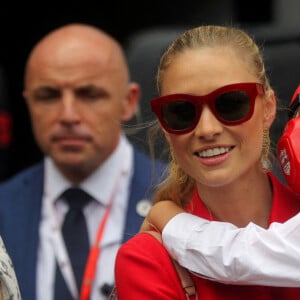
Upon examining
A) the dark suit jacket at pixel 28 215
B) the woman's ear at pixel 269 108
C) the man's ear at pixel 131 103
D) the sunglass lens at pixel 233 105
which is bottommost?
the dark suit jacket at pixel 28 215

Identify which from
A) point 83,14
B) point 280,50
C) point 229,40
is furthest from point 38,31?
point 229,40

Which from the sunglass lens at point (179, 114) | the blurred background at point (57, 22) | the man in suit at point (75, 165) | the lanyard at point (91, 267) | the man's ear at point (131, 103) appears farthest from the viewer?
the blurred background at point (57, 22)

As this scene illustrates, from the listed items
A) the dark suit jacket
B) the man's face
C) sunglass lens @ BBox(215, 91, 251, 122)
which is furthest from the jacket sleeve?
the man's face

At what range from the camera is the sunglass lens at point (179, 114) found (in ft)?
7.77

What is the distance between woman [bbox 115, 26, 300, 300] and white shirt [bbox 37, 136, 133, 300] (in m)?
1.40

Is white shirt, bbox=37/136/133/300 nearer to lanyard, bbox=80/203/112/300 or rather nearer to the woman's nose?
lanyard, bbox=80/203/112/300

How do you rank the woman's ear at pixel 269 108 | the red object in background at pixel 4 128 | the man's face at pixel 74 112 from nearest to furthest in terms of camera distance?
the woman's ear at pixel 269 108 < the man's face at pixel 74 112 < the red object in background at pixel 4 128

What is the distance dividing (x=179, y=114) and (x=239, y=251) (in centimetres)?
34

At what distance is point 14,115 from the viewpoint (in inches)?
288

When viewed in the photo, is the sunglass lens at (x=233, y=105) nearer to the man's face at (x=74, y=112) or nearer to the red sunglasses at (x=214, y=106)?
the red sunglasses at (x=214, y=106)

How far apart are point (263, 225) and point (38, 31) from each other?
4.95 metres

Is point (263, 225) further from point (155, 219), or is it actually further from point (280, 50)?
point (280, 50)

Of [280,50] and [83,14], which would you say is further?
[83,14]

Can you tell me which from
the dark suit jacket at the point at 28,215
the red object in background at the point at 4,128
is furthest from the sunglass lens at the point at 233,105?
the red object in background at the point at 4,128
